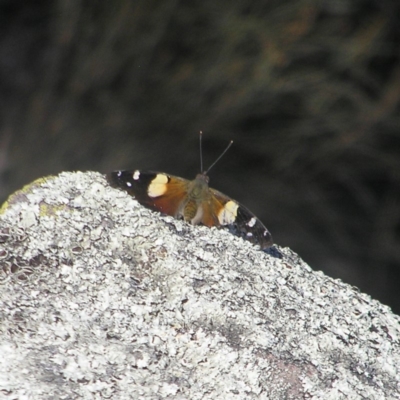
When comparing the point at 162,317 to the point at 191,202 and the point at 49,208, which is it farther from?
the point at 191,202

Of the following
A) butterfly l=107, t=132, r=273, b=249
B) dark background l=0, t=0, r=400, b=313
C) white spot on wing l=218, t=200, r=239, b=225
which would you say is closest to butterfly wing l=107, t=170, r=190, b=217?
butterfly l=107, t=132, r=273, b=249

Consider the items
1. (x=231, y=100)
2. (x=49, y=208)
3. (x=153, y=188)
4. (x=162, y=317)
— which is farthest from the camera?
(x=231, y=100)

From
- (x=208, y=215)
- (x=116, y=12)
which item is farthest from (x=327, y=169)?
(x=208, y=215)

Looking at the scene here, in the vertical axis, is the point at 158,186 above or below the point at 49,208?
above

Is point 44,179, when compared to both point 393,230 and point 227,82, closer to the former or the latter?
point 227,82

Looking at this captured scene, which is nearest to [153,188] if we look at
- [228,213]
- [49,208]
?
[228,213]

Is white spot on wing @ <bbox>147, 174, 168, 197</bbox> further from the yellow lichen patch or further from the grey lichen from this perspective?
the yellow lichen patch
